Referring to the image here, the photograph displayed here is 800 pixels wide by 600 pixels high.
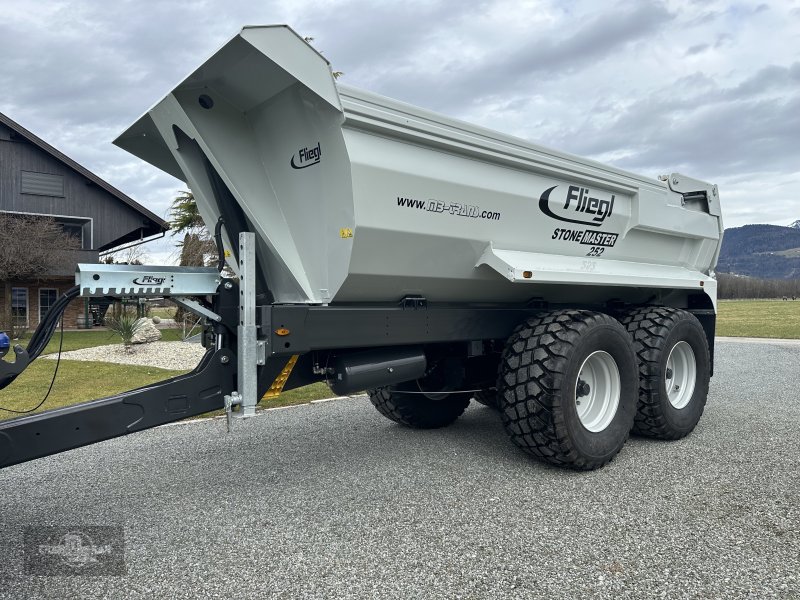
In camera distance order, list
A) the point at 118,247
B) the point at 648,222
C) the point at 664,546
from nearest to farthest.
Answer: the point at 664,546, the point at 648,222, the point at 118,247

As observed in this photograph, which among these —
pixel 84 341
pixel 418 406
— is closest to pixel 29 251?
pixel 84 341

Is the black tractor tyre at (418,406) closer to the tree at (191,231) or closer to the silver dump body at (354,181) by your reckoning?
the silver dump body at (354,181)

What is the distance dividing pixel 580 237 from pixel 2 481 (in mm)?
4614

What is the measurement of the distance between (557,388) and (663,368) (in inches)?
55.2

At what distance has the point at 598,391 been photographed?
468 centimetres

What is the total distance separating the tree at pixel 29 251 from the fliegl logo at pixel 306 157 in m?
14.9

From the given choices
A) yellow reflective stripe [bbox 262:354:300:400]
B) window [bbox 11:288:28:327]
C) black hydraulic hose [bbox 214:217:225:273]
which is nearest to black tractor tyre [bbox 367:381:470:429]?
yellow reflective stripe [bbox 262:354:300:400]

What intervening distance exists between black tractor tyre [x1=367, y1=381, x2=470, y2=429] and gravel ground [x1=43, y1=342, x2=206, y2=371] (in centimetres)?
644

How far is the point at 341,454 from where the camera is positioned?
4.70 metres

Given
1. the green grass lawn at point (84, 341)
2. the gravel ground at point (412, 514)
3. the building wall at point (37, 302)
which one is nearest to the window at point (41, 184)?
the building wall at point (37, 302)

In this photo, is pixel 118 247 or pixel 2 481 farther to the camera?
pixel 118 247

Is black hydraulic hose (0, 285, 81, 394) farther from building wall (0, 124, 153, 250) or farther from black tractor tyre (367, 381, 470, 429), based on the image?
building wall (0, 124, 153, 250)

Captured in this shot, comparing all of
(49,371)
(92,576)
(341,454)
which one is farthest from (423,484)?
(49,371)

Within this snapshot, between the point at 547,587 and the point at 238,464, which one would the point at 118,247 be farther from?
the point at 547,587
